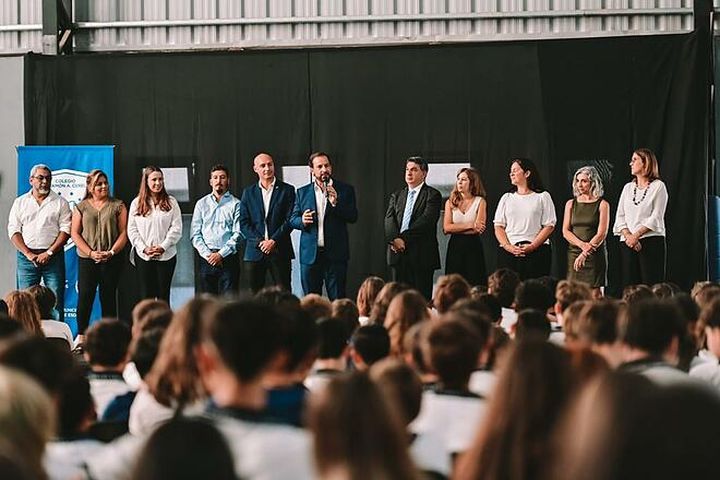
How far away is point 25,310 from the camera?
6.10 meters

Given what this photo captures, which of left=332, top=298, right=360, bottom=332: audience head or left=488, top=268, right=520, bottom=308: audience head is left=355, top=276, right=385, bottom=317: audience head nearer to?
left=488, top=268, right=520, bottom=308: audience head

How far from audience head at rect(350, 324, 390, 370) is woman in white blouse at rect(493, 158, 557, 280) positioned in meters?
5.00

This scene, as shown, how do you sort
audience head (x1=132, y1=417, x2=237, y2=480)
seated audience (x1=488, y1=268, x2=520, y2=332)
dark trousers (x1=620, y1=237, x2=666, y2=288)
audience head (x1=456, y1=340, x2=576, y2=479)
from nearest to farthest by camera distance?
audience head (x1=132, y1=417, x2=237, y2=480)
audience head (x1=456, y1=340, x2=576, y2=479)
seated audience (x1=488, y1=268, x2=520, y2=332)
dark trousers (x1=620, y1=237, x2=666, y2=288)

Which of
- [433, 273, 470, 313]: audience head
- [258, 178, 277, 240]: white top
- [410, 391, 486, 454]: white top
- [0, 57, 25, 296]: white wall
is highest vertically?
[0, 57, 25, 296]: white wall

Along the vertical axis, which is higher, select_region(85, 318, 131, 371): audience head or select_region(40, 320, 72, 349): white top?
select_region(85, 318, 131, 371): audience head

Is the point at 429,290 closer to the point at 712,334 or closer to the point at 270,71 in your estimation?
the point at 270,71

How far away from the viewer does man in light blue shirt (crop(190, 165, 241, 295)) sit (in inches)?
372

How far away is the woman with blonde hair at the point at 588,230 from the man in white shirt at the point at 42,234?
3881 millimetres

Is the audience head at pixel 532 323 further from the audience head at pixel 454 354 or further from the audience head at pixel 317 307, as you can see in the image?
the audience head at pixel 454 354

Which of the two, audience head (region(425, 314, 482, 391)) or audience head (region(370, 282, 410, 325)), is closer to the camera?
audience head (region(425, 314, 482, 391))

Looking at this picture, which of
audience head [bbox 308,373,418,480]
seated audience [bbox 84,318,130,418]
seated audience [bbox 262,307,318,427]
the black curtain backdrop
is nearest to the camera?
audience head [bbox 308,373,418,480]

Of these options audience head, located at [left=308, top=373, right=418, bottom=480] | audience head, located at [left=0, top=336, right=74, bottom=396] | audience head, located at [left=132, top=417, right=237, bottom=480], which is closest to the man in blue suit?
audience head, located at [left=0, top=336, right=74, bottom=396]

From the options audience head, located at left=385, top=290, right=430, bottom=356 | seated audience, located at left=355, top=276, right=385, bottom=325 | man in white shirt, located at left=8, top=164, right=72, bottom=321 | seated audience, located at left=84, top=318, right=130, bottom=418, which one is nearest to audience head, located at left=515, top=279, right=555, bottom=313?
seated audience, located at left=355, top=276, right=385, bottom=325

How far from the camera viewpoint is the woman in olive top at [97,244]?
30.8ft
